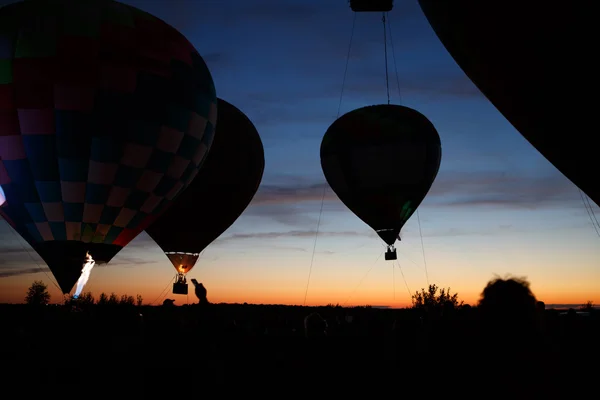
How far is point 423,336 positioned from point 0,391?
5057 millimetres

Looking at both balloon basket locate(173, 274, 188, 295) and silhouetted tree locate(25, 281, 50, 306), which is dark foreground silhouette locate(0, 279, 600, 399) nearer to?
balloon basket locate(173, 274, 188, 295)

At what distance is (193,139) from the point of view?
52.3 ft

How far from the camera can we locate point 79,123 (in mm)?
13680

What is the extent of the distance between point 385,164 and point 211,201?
6808 millimetres

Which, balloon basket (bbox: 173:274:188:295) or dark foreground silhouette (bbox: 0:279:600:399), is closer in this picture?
dark foreground silhouette (bbox: 0:279:600:399)

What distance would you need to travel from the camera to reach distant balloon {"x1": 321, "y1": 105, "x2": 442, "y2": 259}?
20750mm

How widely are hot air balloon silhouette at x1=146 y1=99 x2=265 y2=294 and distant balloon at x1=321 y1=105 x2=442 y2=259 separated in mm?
3707

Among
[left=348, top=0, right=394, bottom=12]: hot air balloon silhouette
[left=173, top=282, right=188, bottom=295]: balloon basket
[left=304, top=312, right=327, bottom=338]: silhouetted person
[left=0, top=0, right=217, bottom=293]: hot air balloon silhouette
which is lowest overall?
[left=304, top=312, right=327, bottom=338]: silhouetted person

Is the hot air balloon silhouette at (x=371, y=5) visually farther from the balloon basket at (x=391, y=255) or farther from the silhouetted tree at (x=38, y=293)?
the silhouetted tree at (x=38, y=293)

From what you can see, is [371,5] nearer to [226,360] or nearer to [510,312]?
[226,360]

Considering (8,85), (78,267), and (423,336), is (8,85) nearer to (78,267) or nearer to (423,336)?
(78,267)

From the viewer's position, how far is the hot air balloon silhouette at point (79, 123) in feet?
44.3

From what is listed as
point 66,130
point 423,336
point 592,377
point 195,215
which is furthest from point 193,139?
point 592,377

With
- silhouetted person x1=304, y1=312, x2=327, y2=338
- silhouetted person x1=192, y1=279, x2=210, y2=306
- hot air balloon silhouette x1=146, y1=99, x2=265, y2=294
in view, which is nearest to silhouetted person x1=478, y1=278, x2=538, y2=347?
silhouetted person x1=192, y1=279, x2=210, y2=306
